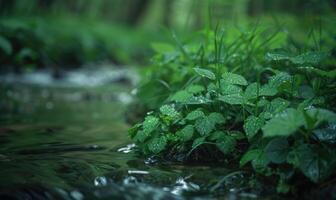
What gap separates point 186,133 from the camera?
1.90 metres

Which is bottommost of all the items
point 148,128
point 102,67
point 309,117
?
point 102,67

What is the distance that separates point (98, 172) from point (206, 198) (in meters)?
0.54

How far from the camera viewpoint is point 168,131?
6.53 feet

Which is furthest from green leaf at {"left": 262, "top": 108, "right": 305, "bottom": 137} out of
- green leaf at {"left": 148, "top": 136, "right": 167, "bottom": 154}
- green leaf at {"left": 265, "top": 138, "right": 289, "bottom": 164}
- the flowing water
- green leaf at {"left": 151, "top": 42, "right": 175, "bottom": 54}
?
green leaf at {"left": 151, "top": 42, "right": 175, "bottom": 54}

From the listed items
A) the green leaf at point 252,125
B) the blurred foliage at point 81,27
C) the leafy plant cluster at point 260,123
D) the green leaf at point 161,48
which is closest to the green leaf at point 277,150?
the leafy plant cluster at point 260,123

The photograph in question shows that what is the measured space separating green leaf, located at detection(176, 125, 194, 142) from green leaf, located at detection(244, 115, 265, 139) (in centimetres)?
26

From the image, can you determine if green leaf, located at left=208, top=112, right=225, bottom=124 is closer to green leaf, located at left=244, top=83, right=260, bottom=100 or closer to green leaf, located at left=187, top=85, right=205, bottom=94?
green leaf, located at left=244, top=83, right=260, bottom=100

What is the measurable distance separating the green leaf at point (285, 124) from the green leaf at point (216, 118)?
14.5 inches

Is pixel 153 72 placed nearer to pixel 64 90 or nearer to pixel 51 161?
pixel 51 161

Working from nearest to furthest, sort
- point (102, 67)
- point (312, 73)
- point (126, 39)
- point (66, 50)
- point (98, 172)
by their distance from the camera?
point (98, 172), point (312, 73), point (66, 50), point (102, 67), point (126, 39)

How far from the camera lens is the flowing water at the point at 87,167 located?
63.1 inches

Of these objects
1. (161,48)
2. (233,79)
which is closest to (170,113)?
(233,79)

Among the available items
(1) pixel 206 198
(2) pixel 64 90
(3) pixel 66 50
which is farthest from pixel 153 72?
(3) pixel 66 50

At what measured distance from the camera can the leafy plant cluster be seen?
1.55m
